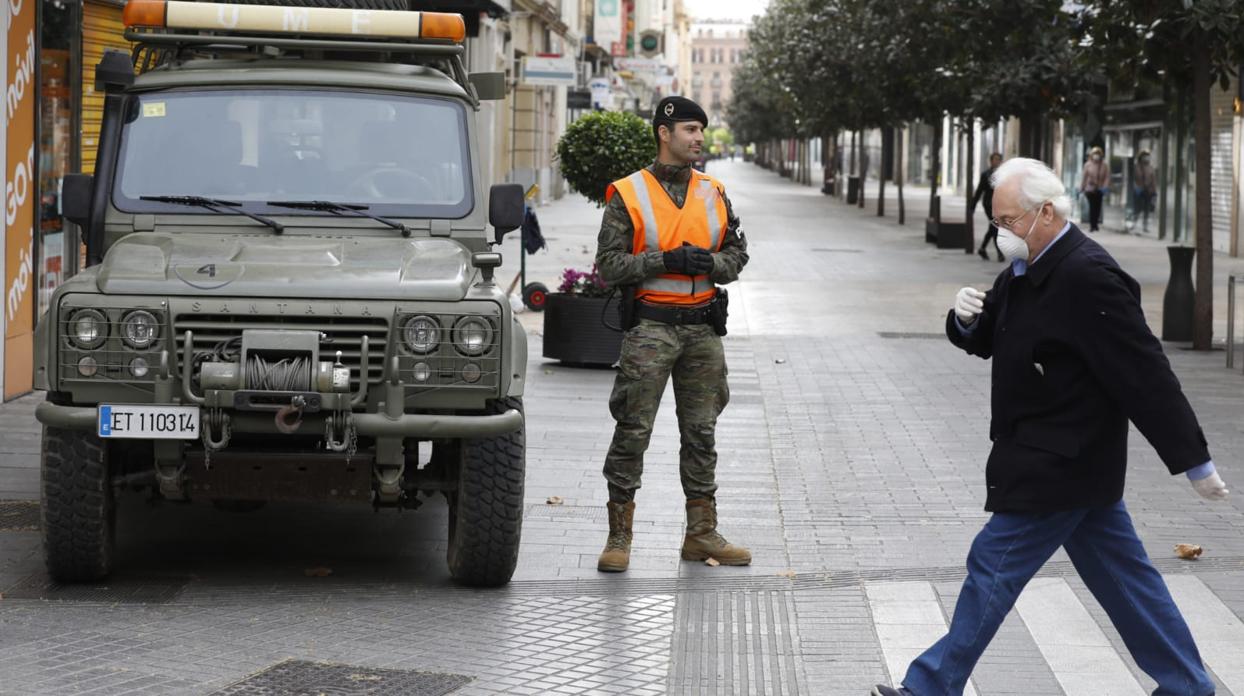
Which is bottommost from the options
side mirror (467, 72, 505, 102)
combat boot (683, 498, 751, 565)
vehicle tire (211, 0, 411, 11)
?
combat boot (683, 498, 751, 565)

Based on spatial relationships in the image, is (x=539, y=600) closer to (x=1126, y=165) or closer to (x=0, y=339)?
(x=0, y=339)

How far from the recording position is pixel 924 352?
16.5 metres

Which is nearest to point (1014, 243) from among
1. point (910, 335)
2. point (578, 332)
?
point (578, 332)

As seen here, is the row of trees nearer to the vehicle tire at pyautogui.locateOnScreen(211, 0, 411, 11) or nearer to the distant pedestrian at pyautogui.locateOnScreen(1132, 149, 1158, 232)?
the distant pedestrian at pyautogui.locateOnScreen(1132, 149, 1158, 232)

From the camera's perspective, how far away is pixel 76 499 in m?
6.83

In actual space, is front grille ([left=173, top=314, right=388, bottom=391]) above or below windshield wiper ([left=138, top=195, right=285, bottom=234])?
below

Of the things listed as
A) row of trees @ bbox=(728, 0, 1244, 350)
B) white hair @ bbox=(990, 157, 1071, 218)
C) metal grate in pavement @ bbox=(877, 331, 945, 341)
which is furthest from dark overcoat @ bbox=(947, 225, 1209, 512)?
metal grate in pavement @ bbox=(877, 331, 945, 341)

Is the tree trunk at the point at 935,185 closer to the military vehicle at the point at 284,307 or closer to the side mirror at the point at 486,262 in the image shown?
the military vehicle at the point at 284,307

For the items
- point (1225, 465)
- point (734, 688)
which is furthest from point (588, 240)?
point (734, 688)

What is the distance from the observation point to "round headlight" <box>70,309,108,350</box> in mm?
6715

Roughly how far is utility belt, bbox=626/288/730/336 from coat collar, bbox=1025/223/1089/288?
2.37 metres

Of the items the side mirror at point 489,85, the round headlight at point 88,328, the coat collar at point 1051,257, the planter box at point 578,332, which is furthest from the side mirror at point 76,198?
the planter box at point 578,332

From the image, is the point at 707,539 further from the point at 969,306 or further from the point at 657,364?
the point at 969,306

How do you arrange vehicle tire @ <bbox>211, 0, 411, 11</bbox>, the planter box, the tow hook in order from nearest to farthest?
1. the tow hook
2. vehicle tire @ <bbox>211, 0, 411, 11</bbox>
3. the planter box
